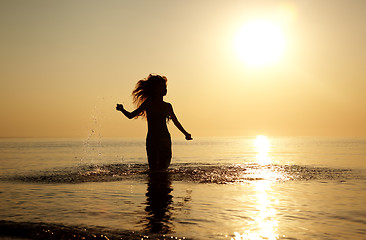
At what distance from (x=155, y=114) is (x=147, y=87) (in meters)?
0.98

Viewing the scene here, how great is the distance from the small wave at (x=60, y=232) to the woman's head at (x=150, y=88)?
7562mm

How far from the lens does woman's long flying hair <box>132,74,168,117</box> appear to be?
13383 mm

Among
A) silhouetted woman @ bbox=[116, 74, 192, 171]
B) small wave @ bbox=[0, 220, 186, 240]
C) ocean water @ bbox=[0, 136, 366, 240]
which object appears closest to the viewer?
small wave @ bbox=[0, 220, 186, 240]

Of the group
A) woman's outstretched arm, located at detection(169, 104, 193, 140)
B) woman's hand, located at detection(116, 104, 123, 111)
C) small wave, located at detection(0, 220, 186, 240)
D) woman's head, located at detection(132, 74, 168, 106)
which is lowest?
small wave, located at detection(0, 220, 186, 240)

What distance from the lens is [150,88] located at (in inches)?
527

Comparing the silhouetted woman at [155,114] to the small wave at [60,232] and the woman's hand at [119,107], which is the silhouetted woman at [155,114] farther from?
the small wave at [60,232]

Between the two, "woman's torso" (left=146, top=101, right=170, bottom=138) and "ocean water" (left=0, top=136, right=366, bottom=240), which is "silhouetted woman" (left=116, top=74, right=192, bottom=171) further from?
"ocean water" (left=0, top=136, right=366, bottom=240)

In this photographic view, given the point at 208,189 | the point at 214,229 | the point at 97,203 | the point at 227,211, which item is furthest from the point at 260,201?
the point at 97,203

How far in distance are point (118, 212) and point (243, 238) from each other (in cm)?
285

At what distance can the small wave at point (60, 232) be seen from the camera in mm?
5711

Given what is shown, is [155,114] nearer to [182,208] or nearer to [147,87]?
[147,87]

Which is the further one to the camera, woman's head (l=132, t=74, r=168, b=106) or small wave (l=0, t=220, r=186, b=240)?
woman's head (l=132, t=74, r=168, b=106)

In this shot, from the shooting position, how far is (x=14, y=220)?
680 cm

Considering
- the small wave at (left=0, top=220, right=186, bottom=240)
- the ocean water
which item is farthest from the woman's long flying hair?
the small wave at (left=0, top=220, right=186, bottom=240)
